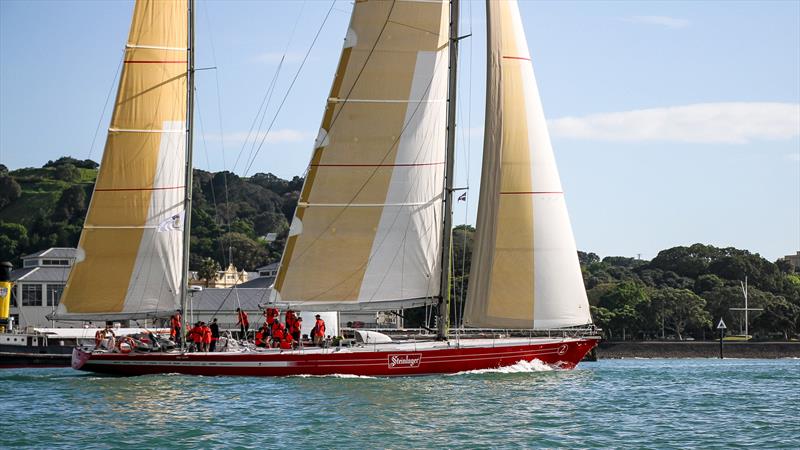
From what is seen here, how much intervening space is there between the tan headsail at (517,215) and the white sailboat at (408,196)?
0.04m

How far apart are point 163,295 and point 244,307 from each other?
4253 cm

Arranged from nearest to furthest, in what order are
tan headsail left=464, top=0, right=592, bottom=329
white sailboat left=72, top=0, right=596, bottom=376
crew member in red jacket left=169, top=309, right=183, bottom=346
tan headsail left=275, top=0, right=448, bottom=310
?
tan headsail left=464, top=0, right=592, bottom=329, white sailboat left=72, top=0, right=596, bottom=376, tan headsail left=275, top=0, right=448, bottom=310, crew member in red jacket left=169, top=309, right=183, bottom=346

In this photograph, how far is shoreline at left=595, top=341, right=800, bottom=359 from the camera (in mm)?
88938

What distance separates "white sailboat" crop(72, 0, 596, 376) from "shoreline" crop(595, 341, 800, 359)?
170ft

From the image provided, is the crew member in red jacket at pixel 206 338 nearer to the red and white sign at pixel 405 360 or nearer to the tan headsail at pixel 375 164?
the tan headsail at pixel 375 164

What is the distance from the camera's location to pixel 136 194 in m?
38.7

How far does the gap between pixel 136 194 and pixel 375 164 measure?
299 inches

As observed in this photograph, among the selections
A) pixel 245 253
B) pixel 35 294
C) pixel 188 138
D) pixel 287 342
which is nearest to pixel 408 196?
pixel 287 342

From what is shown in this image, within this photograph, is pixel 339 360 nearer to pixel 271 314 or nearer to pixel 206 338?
pixel 271 314

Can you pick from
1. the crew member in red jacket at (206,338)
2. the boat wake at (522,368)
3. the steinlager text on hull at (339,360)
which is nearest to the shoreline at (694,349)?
the boat wake at (522,368)

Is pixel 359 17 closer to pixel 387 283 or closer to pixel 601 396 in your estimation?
pixel 387 283

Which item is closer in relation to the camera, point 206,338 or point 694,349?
point 206,338

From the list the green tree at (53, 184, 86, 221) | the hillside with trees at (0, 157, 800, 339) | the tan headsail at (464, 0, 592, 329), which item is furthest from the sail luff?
the green tree at (53, 184, 86, 221)

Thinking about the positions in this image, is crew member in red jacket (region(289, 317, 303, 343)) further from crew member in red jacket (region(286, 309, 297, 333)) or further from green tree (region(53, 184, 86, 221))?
green tree (region(53, 184, 86, 221))
